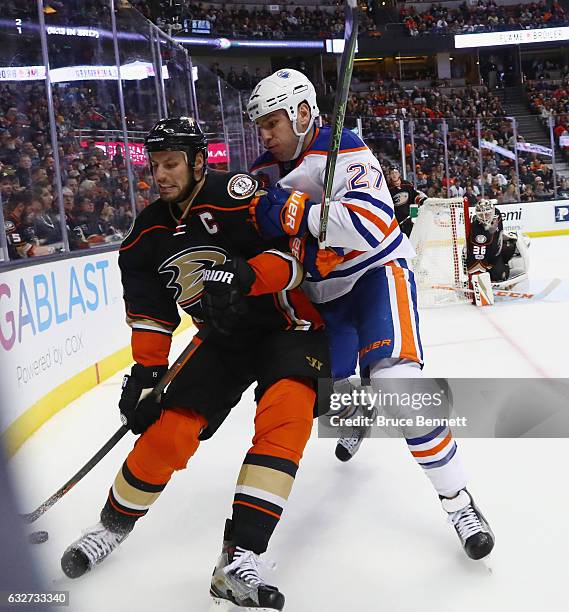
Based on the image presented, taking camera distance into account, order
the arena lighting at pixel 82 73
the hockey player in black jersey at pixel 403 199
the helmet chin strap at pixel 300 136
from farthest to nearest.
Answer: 1. the hockey player in black jersey at pixel 403 199
2. the arena lighting at pixel 82 73
3. the helmet chin strap at pixel 300 136

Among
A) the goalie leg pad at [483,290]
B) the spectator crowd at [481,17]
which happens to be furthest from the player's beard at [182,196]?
the spectator crowd at [481,17]

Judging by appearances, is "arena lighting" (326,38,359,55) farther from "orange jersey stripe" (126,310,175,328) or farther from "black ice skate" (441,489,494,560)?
"black ice skate" (441,489,494,560)

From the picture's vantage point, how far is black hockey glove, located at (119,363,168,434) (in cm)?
198

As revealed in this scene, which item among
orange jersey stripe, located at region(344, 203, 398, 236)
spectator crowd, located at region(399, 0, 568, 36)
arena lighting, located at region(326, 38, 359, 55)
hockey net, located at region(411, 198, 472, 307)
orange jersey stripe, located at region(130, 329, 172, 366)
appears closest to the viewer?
orange jersey stripe, located at region(344, 203, 398, 236)

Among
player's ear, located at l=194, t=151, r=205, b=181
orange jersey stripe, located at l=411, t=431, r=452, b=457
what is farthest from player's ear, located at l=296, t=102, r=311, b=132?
orange jersey stripe, located at l=411, t=431, r=452, b=457

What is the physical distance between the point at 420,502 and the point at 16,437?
1.51 meters

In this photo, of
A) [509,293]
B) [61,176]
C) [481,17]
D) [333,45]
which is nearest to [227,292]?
[61,176]

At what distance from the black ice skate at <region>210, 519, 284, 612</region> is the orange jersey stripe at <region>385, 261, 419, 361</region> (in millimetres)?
665

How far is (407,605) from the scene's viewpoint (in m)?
1.75

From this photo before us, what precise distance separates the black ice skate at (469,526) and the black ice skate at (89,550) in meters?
0.89

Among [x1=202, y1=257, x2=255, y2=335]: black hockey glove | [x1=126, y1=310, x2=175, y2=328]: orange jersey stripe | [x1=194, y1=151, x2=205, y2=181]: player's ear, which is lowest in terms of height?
[x1=126, y1=310, x2=175, y2=328]: orange jersey stripe

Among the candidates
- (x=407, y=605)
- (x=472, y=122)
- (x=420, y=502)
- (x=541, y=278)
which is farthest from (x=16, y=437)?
(x=472, y=122)

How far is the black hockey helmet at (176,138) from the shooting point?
76.1 inches

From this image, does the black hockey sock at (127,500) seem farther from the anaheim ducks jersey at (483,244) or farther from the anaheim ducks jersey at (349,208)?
the anaheim ducks jersey at (483,244)
